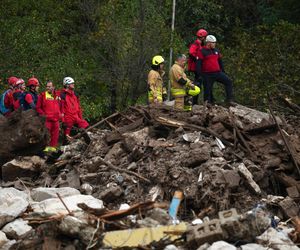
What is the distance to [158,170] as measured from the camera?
505 inches

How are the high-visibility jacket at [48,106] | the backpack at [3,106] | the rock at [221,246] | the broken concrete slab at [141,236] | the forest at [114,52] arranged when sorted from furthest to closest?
1. the forest at [114,52]
2. the high-visibility jacket at [48,106]
3. the backpack at [3,106]
4. the broken concrete slab at [141,236]
5. the rock at [221,246]

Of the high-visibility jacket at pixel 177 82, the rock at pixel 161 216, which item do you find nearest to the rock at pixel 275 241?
the rock at pixel 161 216

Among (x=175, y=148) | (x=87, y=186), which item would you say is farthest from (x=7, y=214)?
(x=175, y=148)

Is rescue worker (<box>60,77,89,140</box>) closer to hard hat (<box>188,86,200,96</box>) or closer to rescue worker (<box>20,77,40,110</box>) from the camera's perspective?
rescue worker (<box>20,77,40,110</box>)

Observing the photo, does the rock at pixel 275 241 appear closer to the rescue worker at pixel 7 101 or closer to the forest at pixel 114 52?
the rescue worker at pixel 7 101

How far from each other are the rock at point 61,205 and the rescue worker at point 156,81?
5146mm

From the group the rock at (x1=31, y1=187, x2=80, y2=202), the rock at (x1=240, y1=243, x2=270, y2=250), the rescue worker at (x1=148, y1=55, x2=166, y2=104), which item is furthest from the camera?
the rescue worker at (x1=148, y1=55, x2=166, y2=104)

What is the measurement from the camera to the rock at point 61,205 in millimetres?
11320

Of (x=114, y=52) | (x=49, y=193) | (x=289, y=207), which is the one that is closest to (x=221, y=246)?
(x=289, y=207)

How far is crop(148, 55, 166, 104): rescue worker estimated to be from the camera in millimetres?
17000

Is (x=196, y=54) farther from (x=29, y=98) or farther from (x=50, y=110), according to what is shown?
(x=29, y=98)

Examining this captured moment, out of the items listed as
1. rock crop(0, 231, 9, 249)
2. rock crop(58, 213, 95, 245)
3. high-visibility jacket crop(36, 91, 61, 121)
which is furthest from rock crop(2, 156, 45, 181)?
rock crop(58, 213, 95, 245)

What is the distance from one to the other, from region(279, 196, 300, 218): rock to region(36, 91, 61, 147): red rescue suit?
5.92 m

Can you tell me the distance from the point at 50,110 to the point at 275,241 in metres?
7.26
